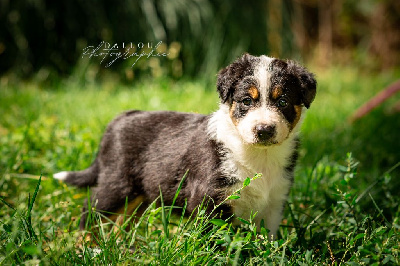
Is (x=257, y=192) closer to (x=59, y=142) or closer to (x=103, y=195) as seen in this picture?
(x=103, y=195)

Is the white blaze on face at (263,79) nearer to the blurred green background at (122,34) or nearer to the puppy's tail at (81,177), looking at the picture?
the puppy's tail at (81,177)

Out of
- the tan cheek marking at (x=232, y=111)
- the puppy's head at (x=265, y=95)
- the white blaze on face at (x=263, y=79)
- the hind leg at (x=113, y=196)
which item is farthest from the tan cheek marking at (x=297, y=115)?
the hind leg at (x=113, y=196)

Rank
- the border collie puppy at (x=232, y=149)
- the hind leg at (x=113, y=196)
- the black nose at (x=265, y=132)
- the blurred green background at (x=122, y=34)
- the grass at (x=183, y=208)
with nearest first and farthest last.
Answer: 1. the grass at (x=183, y=208)
2. the black nose at (x=265, y=132)
3. the border collie puppy at (x=232, y=149)
4. the hind leg at (x=113, y=196)
5. the blurred green background at (x=122, y=34)

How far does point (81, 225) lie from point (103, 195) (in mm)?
257

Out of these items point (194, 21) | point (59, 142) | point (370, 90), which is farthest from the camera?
point (370, 90)

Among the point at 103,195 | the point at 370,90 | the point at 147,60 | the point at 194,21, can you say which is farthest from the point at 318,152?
the point at 370,90

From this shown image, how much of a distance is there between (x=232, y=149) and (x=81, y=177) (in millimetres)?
1296

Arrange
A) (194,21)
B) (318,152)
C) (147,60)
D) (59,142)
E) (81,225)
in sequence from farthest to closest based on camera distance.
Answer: (194,21)
(147,60)
(318,152)
(59,142)
(81,225)

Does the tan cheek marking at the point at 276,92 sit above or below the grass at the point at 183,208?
above

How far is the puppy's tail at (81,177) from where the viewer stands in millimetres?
A: 3316

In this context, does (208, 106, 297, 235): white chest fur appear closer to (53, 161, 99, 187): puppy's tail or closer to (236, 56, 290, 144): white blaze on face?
(236, 56, 290, 144): white blaze on face

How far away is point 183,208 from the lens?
271cm

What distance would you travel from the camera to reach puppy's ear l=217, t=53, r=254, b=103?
2.71 m

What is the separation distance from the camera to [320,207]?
3213 mm
